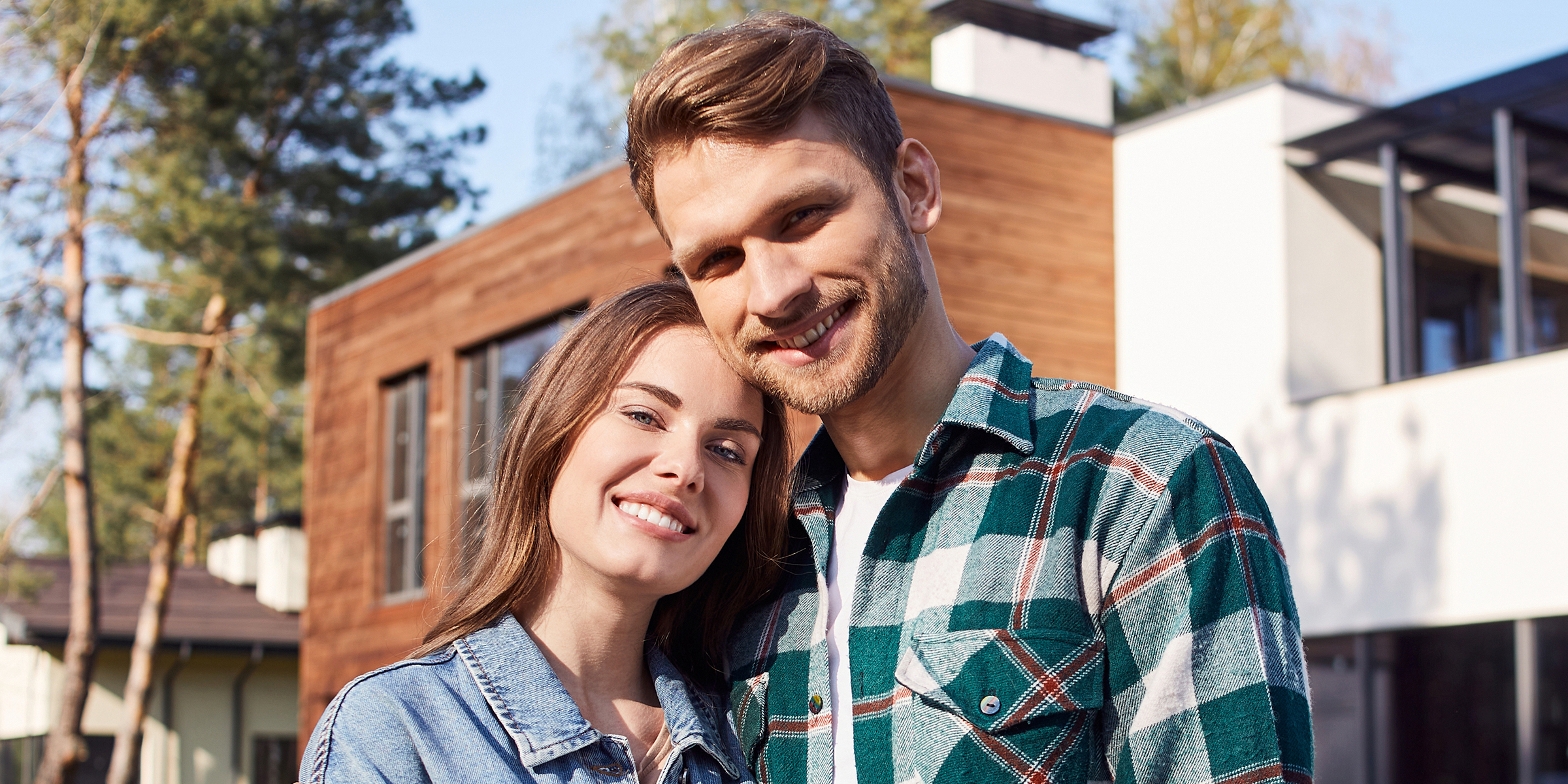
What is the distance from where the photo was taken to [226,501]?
34.7 m

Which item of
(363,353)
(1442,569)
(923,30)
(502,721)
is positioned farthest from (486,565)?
(923,30)

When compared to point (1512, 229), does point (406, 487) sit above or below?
below

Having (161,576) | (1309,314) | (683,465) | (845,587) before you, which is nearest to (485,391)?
(1309,314)

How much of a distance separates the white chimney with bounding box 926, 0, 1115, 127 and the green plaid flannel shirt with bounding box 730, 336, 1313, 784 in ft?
36.5

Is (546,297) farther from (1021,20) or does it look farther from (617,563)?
(617,563)

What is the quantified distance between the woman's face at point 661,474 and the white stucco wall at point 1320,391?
8134 mm

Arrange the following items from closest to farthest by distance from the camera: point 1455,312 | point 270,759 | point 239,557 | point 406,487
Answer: point 1455,312 → point 406,487 → point 270,759 → point 239,557

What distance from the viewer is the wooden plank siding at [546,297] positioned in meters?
10.9

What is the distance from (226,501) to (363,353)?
22.1 meters

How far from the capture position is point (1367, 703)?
1071 cm

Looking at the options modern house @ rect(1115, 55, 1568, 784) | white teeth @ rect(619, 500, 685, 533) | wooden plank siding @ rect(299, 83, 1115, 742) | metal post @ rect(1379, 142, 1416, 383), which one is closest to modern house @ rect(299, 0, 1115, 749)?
wooden plank siding @ rect(299, 83, 1115, 742)

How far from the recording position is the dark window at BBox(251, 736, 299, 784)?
21359mm

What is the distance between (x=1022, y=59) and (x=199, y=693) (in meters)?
15.1

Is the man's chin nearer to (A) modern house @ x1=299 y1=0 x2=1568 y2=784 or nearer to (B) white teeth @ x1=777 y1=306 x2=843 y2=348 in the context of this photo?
(B) white teeth @ x1=777 y1=306 x2=843 y2=348
